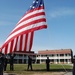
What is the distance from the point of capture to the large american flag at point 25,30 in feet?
59.9

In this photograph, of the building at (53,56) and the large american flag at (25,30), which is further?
the building at (53,56)

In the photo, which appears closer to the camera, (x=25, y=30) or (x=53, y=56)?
(x=25, y=30)

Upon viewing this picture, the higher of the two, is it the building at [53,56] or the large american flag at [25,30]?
the building at [53,56]

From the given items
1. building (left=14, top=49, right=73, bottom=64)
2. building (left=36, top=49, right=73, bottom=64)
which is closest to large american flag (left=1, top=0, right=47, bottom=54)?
building (left=14, top=49, right=73, bottom=64)

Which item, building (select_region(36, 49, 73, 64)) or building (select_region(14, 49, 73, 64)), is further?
building (select_region(14, 49, 73, 64))

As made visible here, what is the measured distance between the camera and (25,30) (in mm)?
18422

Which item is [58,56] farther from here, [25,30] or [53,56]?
[25,30]

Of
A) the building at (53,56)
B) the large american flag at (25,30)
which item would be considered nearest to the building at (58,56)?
the building at (53,56)

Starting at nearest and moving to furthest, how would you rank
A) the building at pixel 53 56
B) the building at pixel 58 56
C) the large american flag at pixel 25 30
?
the large american flag at pixel 25 30 → the building at pixel 58 56 → the building at pixel 53 56

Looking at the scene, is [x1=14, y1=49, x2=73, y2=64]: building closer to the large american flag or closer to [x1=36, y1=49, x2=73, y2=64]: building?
[x1=36, y1=49, x2=73, y2=64]: building

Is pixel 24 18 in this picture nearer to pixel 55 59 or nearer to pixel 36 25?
pixel 36 25

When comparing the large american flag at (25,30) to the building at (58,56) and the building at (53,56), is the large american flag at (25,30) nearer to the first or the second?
the building at (53,56)

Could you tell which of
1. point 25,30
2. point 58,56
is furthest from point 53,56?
point 25,30

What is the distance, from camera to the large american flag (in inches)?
719
